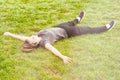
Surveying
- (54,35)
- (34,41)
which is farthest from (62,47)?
(34,41)

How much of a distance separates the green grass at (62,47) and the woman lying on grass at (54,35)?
80 mm

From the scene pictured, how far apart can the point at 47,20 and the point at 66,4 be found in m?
1.16

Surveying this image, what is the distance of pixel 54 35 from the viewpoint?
465cm

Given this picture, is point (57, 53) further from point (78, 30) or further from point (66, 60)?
point (78, 30)

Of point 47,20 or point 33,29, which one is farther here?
point 47,20

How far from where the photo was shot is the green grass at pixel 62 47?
3779 mm

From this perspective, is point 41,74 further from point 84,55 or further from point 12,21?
point 12,21

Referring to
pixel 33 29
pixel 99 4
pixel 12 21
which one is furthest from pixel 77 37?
pixel 99 4

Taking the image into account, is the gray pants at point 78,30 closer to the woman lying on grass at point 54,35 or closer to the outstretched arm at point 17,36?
the woman lying on grass at point 54,35

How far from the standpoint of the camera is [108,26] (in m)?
5.00

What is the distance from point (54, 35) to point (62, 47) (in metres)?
0.26

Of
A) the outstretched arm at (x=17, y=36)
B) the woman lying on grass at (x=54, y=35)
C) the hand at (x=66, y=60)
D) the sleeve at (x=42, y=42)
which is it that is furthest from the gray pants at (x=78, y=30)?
the hand at (x=66, y=60)

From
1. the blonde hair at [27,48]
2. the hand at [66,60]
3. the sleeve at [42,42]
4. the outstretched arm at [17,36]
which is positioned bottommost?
the hand at [66,60]

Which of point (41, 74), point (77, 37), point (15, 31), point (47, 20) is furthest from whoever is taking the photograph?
point (47, 20)
